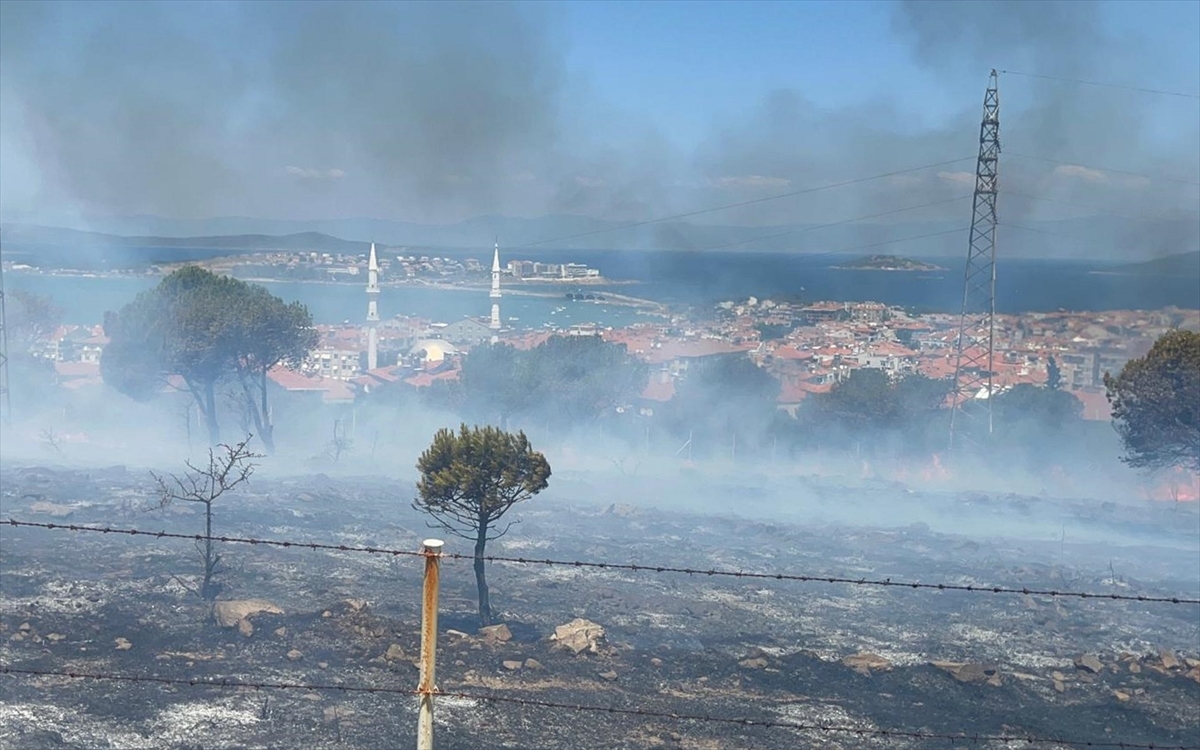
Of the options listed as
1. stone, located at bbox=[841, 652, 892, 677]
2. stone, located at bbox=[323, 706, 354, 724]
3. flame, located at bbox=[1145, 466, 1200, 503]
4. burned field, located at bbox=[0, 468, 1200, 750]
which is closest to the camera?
stone, located at bbox=[323, 706, 354, 724]

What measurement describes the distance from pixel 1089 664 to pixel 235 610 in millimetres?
15040

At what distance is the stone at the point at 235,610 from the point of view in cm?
1855

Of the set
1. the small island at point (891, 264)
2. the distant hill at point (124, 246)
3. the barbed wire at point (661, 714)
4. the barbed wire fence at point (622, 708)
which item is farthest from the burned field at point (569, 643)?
the small island at point (891, 264)

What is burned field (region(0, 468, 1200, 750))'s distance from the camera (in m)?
15.0

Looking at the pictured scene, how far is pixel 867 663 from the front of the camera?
722 inches

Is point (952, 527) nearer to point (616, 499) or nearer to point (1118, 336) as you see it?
point (616, 499)

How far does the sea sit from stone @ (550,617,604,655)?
67848mm

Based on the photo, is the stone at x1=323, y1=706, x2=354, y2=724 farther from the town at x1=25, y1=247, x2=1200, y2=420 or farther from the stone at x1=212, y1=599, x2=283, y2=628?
the town at x1=25, y1=247, x2=1200, y2=420

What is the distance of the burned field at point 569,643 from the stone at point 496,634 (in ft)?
0.18

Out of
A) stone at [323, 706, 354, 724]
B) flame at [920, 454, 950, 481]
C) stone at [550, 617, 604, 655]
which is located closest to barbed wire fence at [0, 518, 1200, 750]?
stone at [323, 706, 354, 724]

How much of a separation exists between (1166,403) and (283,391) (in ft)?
136

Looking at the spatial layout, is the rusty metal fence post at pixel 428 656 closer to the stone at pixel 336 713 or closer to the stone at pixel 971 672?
the stone at pixel 336 713

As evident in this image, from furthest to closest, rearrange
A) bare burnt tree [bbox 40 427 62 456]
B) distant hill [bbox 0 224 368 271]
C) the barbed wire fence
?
distant hill [bbox 0 224 368 271] → bare burnt tree [bbox 40 427 62 456] → the barbed wire fence

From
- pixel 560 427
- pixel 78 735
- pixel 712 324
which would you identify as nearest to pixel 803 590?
pixel 78 735
